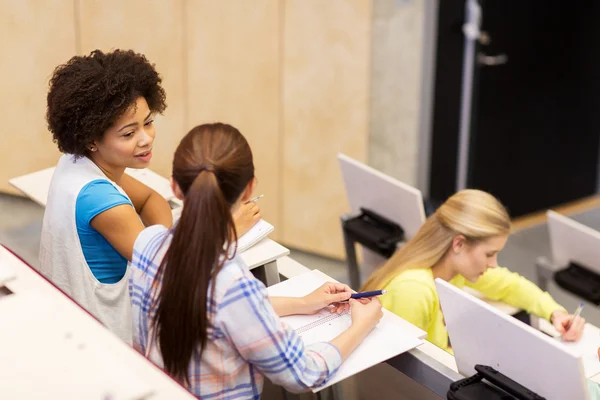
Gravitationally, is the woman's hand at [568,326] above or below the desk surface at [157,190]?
below

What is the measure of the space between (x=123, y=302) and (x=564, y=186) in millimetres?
3559

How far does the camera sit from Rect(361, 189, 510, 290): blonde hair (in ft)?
7.43

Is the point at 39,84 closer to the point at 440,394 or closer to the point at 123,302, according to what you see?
the point at 123,302

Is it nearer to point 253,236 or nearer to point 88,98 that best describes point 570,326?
point 253,236

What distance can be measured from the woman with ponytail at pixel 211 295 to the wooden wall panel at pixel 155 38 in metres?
1.90

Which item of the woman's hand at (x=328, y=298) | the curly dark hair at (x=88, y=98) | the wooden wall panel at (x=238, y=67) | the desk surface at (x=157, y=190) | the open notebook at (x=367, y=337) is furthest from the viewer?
the wooden wall panel at (x=238, y=67)

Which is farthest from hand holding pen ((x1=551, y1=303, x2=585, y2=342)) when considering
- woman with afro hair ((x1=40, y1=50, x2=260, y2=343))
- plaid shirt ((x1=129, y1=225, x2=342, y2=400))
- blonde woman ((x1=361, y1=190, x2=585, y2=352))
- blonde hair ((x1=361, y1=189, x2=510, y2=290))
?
woman with afro hair ((x1=40, y1=50, x2=260, y2=343))

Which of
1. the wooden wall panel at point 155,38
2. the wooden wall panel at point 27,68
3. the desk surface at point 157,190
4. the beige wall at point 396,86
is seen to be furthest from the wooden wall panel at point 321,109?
the desk surface at point 157,190

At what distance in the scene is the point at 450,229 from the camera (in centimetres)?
229

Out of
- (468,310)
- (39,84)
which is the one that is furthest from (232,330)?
(39,84)

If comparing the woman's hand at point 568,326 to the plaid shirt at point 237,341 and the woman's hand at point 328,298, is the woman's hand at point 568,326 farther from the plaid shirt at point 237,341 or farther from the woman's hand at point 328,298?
the plaid shirt at point 237,341

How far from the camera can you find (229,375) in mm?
1514

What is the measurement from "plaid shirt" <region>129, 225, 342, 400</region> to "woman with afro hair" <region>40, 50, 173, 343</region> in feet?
1.23

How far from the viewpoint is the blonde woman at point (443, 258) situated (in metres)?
2.21
